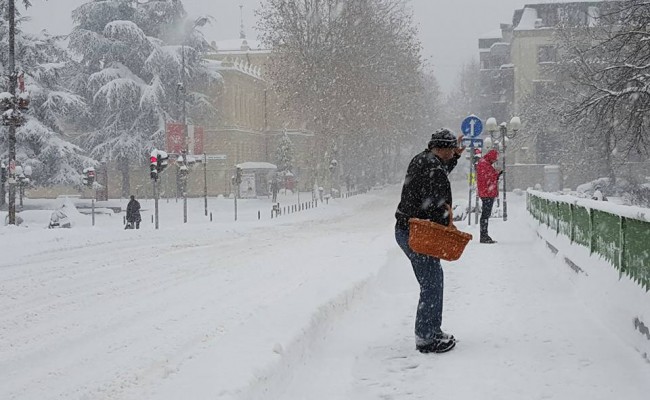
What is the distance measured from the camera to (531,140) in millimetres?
61969

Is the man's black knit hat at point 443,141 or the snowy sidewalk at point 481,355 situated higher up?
the man's black knit hat at point 443,141

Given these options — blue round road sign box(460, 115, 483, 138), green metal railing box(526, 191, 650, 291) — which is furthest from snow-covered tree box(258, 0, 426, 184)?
green metal railing box(526, 191, 650, 291)

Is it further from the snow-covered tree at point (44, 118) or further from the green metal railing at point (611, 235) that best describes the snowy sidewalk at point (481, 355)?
the snow-covered tree at point (44, 118)

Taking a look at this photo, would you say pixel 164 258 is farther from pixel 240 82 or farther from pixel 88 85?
pixel 240 82

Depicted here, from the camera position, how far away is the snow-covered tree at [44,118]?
41.1 m

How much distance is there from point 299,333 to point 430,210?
1572 mm

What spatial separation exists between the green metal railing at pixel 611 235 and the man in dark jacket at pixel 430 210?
1.75 metres

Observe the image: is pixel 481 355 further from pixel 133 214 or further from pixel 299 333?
pixel 133 214

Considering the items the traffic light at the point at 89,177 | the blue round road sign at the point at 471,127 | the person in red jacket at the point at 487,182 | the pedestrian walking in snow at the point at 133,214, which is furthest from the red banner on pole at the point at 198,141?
the person in red jacket at the point at 487,182

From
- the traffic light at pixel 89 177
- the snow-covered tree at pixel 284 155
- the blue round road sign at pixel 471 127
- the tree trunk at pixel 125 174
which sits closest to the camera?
the blue round road sign at pixel 471 127

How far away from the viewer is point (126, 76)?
2029 inches

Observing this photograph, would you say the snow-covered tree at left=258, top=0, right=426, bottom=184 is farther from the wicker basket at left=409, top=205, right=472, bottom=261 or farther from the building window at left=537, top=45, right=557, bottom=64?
the wicker basket at left=409, top=205, right=472, bottom=261

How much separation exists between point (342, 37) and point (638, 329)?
45215mm

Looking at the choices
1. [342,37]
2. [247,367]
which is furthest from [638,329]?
[342,37]
